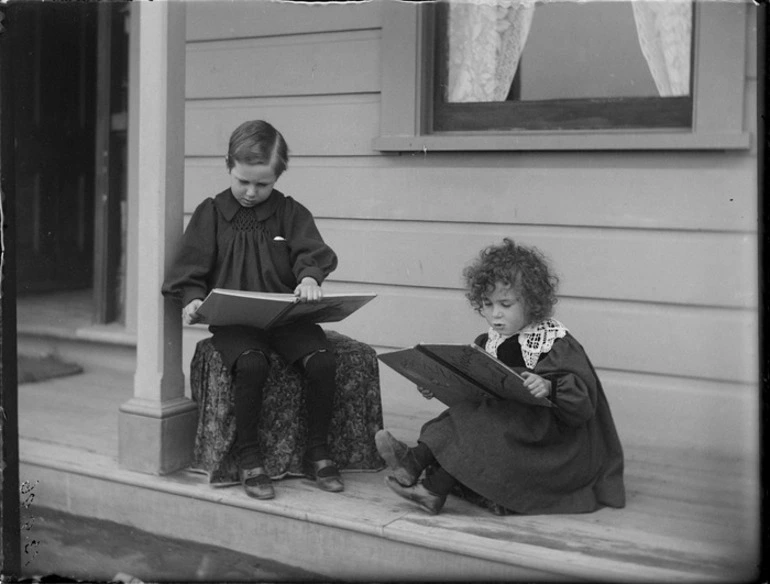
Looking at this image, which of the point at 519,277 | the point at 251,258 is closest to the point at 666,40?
the point at 519,277

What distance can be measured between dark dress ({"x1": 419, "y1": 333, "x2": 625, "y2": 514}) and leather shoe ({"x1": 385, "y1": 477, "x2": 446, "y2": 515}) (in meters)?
0.11

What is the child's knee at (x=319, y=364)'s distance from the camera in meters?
3.17

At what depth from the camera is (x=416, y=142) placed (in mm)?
4168

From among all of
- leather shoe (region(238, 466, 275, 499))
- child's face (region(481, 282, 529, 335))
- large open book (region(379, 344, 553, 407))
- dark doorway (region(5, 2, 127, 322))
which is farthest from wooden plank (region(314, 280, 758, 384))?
dark doorway (region(5, 2, 127, 322))

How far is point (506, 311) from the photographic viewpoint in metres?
2.96

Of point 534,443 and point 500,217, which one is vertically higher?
point 500,217

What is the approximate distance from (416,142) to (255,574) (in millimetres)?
2091

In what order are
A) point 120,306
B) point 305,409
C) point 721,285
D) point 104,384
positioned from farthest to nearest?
point 120,306 < point 104,384 < point 721,285 < point 305,409

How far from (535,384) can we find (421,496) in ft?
1.77

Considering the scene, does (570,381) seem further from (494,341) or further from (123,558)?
(123,558)

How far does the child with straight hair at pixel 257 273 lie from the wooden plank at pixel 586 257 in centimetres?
103

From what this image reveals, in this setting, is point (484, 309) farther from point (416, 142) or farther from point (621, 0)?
point (621, 0)

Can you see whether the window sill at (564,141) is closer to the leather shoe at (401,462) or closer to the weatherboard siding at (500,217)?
the weatherboard siding at (500,217)

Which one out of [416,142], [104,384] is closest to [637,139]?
[416,142]
